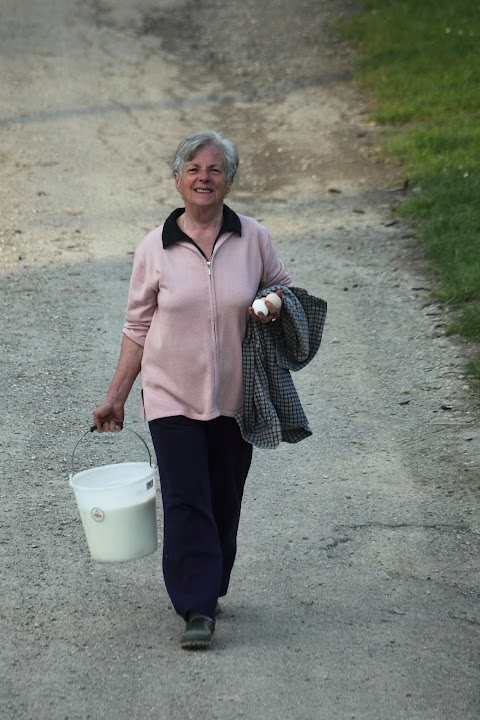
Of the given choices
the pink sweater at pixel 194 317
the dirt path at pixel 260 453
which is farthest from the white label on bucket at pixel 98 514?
the dirt path at pixel 260 453

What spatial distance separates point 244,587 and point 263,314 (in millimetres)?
1406

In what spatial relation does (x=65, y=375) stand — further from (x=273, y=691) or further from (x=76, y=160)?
(x=76, y=160)

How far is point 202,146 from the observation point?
13.6ft

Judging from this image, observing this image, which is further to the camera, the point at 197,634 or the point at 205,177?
the point at 197,634

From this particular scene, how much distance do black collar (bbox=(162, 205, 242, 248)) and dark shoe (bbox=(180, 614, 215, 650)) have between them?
1.40 metres

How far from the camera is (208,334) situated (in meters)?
4.19

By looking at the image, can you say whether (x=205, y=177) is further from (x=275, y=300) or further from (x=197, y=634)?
(x=197, y=634)

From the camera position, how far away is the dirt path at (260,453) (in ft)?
13.6

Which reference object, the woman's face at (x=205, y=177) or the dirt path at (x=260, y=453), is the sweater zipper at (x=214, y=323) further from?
the dirt path at (x=260, y=453)

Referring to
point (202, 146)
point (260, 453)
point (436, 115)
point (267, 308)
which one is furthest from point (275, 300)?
point (436, 115)

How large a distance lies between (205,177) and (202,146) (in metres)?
0.11

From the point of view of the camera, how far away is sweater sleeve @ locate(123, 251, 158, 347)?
4.21 metres

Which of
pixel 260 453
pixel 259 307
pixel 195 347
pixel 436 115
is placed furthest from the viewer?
pixel 436 115

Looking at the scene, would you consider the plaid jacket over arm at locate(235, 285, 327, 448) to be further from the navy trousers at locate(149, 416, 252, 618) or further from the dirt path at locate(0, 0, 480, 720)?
the dirt path at locate(0, 0, 480, 720)
